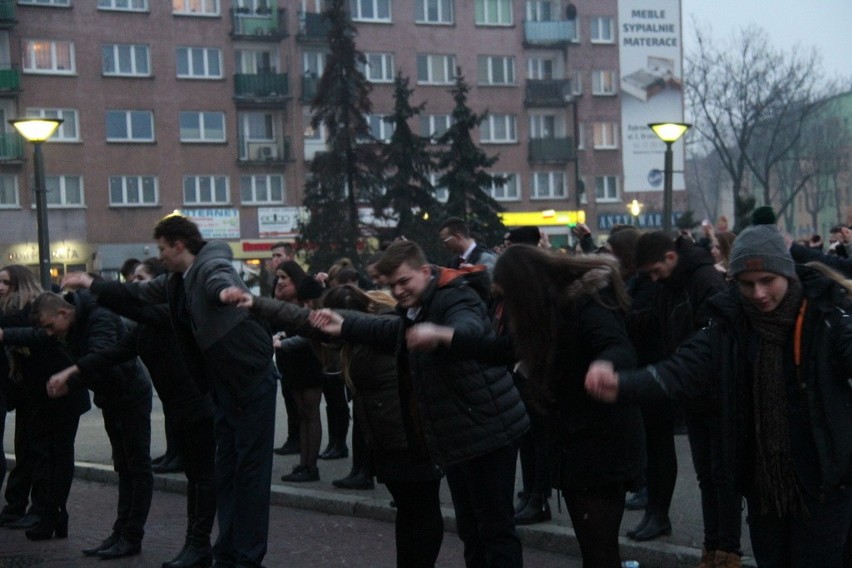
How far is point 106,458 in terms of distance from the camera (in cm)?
1350

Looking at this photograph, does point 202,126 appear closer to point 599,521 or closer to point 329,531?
point 329,531

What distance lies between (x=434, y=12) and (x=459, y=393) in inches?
2252

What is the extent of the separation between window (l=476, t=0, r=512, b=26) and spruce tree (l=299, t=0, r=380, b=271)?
53.1 ft

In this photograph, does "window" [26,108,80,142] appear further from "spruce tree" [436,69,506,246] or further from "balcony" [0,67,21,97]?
"spruce tree" [436,69,506,246]

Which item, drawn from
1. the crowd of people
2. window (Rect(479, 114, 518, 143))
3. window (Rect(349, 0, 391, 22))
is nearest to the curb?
the crowd of people

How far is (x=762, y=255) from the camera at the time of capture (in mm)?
5184

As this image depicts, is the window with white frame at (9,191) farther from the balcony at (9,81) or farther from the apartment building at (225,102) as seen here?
the balcony at (9,81)

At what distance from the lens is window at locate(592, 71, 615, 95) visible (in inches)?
2648

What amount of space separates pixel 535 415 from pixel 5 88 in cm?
4736

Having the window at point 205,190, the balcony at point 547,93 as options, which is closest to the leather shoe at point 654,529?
the window at point 205,190

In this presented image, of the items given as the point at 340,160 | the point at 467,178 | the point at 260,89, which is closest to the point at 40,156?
the point at 467,178

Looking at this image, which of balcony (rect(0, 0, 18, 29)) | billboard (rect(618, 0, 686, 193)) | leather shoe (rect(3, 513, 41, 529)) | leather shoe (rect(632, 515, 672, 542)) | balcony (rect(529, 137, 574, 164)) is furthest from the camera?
billboard (rect(618, 0, 686, 193))

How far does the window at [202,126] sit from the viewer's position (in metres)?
56.0

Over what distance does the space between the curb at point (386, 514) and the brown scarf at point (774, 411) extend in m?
2.75
